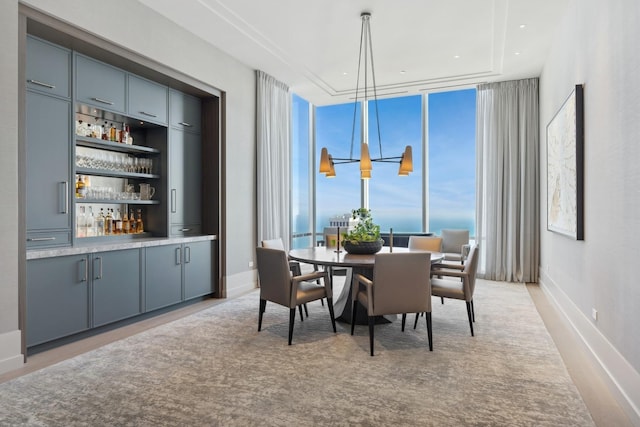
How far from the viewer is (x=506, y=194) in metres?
6.21

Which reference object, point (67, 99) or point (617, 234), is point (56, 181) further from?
point (617, 234)

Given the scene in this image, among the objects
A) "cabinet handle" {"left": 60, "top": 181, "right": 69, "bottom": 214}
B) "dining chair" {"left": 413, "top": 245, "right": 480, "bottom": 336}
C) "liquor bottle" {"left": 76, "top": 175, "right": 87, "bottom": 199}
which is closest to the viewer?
"cabinet handle" {"left": 60, "top": 181, "right": 69, "bottom": 214}

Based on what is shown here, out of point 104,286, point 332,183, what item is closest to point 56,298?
point 104,286

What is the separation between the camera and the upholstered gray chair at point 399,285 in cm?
308

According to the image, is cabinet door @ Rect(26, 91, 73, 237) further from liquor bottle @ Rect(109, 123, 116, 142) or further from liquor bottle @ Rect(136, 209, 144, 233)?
liquor bottle @ Rect(136, 209, 144, 233)

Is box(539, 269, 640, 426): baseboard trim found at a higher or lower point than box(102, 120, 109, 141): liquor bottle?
lower

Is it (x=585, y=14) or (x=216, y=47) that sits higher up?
(x=216, y=47)

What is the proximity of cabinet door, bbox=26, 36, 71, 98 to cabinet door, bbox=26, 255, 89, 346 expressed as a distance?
1.41 meters

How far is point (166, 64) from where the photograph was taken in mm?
4176

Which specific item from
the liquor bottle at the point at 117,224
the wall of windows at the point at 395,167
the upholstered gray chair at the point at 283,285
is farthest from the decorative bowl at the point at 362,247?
the wall of windows at the point at 395,167

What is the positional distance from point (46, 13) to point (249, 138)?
292 cm

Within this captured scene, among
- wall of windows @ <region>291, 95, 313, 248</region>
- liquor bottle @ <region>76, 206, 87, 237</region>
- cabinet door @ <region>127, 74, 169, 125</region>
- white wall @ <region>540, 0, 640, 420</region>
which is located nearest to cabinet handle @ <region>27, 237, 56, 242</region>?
liquor bottle @ <region>76, 206, 87, 237</region>

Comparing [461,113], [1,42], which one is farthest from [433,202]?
[1,42]

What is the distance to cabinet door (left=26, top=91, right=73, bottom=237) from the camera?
3.14 metres
